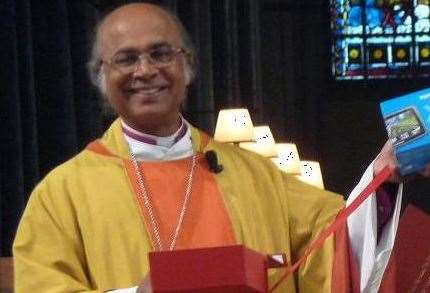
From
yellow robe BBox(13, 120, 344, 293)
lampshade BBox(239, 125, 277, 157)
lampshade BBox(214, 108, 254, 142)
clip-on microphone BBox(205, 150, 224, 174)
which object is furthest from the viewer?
lampshade BBox(239, 125, 277, 157)

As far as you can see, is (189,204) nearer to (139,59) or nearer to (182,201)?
(182,201)

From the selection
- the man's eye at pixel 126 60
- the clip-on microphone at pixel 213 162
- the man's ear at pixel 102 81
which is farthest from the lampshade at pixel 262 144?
the man's eye at pixel 126 60

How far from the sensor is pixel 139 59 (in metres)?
2.60

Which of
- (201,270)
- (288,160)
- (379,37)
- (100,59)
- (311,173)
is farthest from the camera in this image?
(379,37)

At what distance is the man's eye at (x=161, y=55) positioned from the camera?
261 centimetres

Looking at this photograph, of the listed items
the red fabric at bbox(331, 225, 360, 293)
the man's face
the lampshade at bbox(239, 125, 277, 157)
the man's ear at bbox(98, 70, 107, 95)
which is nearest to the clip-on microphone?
the man's face

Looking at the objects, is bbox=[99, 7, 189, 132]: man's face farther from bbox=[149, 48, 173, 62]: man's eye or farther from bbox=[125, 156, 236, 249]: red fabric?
bbox=[125, 156, 236, 249]: red fabric

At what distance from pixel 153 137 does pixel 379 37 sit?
9786mm

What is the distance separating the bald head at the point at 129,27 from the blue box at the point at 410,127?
2.11 ft

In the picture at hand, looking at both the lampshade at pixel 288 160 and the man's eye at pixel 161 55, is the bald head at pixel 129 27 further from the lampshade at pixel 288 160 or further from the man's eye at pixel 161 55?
the lampshade at pixel 288 160

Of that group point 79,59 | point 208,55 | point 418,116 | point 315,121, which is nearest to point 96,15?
point 79,59

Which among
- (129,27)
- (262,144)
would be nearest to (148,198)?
(129,27)

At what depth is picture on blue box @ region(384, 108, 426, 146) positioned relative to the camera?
2.14 metres

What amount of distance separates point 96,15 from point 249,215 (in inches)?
235
